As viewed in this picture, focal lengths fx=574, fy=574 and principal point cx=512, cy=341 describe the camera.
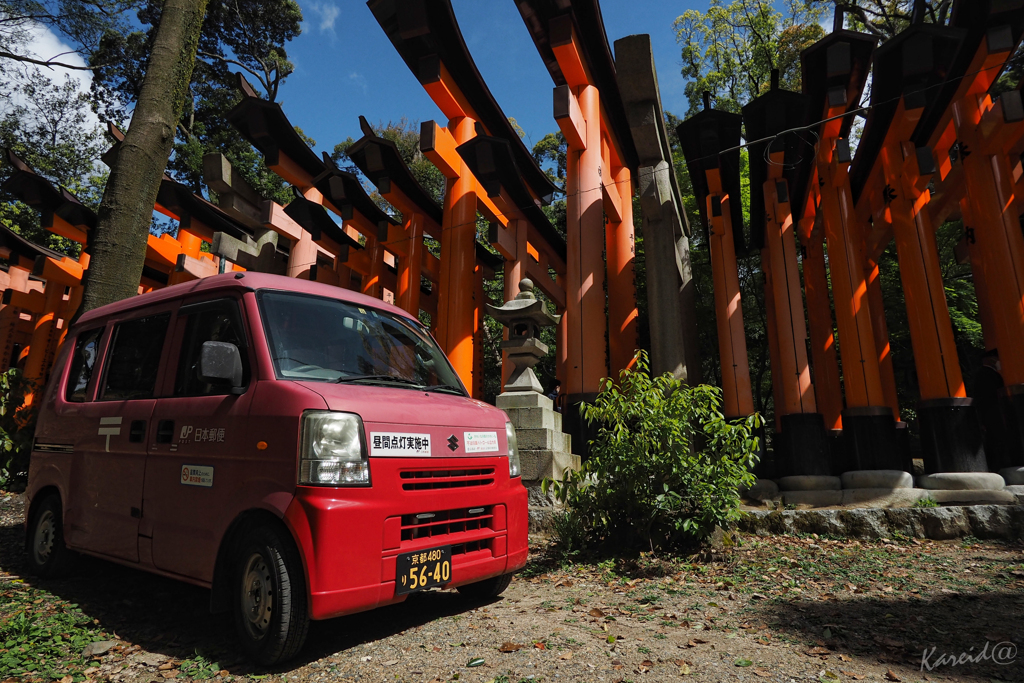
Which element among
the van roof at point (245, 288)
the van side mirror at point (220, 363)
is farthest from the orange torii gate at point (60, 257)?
the van side mirror at point (220, 363)

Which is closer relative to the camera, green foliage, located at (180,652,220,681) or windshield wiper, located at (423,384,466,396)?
green foliage, located at (180,652,220,681)

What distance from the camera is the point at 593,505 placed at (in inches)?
212

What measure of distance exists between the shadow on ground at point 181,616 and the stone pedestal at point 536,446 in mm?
2181

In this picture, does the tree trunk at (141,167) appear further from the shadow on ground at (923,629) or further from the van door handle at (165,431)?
the shadow on ground at (923,629)

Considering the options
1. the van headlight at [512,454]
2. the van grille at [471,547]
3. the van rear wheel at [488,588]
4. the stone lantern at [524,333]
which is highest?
the stone lantern at [524,333]

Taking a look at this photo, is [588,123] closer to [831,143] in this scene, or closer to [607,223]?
[607,223]

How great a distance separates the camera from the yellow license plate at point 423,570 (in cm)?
Answer: 301

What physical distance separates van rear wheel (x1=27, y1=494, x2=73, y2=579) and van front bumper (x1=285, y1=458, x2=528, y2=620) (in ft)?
9.80

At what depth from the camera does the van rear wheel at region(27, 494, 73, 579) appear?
4.47 m

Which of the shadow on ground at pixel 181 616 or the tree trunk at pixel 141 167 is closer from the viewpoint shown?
the shadow on ground at pixel 181 616

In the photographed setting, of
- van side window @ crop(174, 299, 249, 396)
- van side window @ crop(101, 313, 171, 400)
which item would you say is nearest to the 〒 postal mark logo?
van side window @ crop(101, 313, 171, 400)

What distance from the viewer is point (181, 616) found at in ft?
12.8

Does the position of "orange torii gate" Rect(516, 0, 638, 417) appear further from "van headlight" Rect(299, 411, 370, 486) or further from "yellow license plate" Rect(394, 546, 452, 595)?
"van headlight" Rect(299, 411, 370, 486)

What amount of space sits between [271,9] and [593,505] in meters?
26.4
